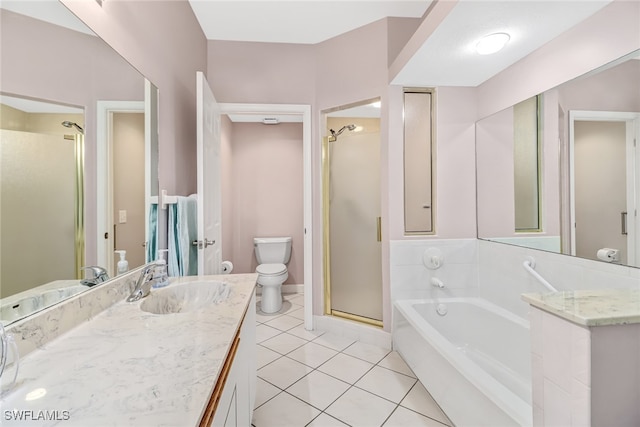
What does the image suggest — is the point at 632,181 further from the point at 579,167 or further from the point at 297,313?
the point at 297,313

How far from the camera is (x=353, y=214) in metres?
2.64

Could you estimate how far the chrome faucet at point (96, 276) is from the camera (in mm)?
1000

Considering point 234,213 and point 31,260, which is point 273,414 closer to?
point 31,260

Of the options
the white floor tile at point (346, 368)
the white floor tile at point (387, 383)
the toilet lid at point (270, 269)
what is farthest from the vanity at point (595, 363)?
the toilet lid at point (270, 269)

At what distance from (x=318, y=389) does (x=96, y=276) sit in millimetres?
1411

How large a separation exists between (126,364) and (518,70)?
2599 mm

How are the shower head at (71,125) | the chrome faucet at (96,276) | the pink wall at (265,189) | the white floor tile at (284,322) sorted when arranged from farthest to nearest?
the pink wall at (265,189) → the white floor tile at (284,322) → the chrome faucet at (96,276) → the shower head at (71,125)

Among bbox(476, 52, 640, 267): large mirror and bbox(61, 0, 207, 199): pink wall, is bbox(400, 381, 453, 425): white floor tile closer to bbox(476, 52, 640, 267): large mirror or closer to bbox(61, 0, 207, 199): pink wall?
bbox(476, 52, 640, 267): large mirror

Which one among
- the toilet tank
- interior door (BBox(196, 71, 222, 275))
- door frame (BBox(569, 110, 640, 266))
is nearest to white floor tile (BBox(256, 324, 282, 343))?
interior door (BBox(196, 71, 222, 275))

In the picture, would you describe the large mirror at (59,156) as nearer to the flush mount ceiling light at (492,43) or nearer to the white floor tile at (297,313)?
the flush mount ceiling light at (492,43)

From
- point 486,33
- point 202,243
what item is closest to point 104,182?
point 202,243

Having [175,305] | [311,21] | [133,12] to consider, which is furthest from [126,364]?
[311,21]

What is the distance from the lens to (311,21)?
2271 millimetres

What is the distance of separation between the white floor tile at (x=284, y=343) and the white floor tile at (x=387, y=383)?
671 millimetres
